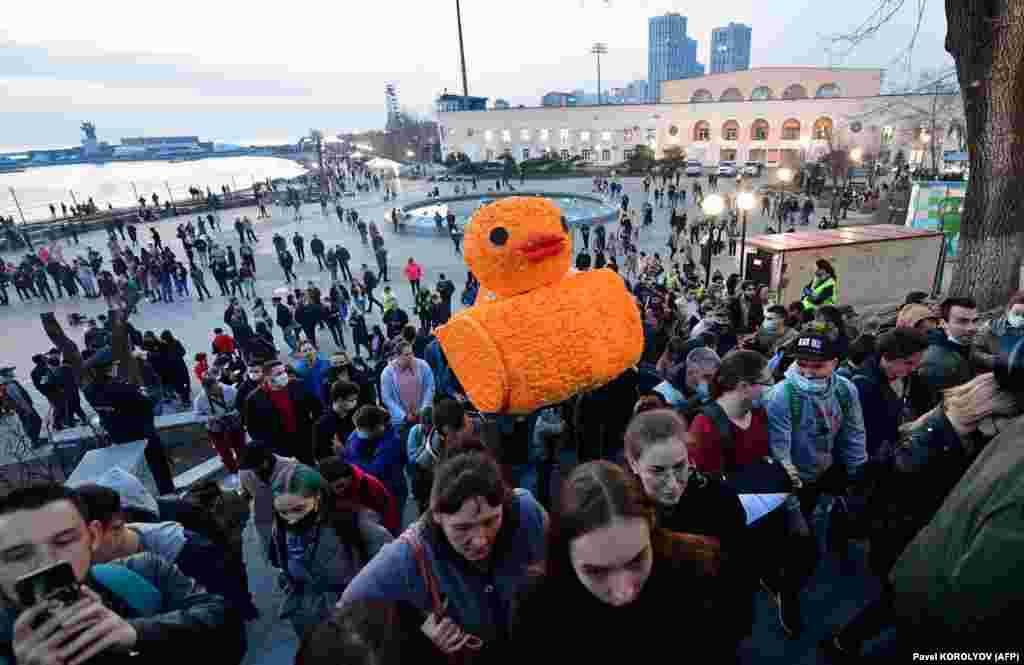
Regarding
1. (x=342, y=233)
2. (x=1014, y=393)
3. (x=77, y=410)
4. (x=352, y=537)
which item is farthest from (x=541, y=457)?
(x=342, y=233)

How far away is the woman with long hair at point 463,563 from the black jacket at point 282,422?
3.10 m

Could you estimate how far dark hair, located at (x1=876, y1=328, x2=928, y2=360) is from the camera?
9.86ft

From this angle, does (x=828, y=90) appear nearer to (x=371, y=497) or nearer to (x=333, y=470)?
(x=371, y=497)

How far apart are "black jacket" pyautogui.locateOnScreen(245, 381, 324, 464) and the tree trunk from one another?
8.55 meters

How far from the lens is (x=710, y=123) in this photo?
52.2m

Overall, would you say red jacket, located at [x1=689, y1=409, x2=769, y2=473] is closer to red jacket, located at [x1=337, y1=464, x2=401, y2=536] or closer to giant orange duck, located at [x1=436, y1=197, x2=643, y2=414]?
giant orange duck, located at [x1=436, y1=197, x2=643, y2=414]

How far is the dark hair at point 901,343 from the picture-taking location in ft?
9.86

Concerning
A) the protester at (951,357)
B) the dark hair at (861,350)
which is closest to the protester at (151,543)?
the dark hair at (861,350)

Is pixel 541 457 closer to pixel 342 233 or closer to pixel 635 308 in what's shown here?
pixel 635 308

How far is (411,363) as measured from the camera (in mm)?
4684

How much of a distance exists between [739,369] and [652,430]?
2.81ft

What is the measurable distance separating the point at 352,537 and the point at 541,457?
1.86m

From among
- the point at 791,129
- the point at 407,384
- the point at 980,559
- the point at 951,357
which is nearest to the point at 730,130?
the point at 791,129

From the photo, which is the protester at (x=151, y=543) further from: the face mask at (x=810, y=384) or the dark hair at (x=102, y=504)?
the face mask at (x=810, y=384)
